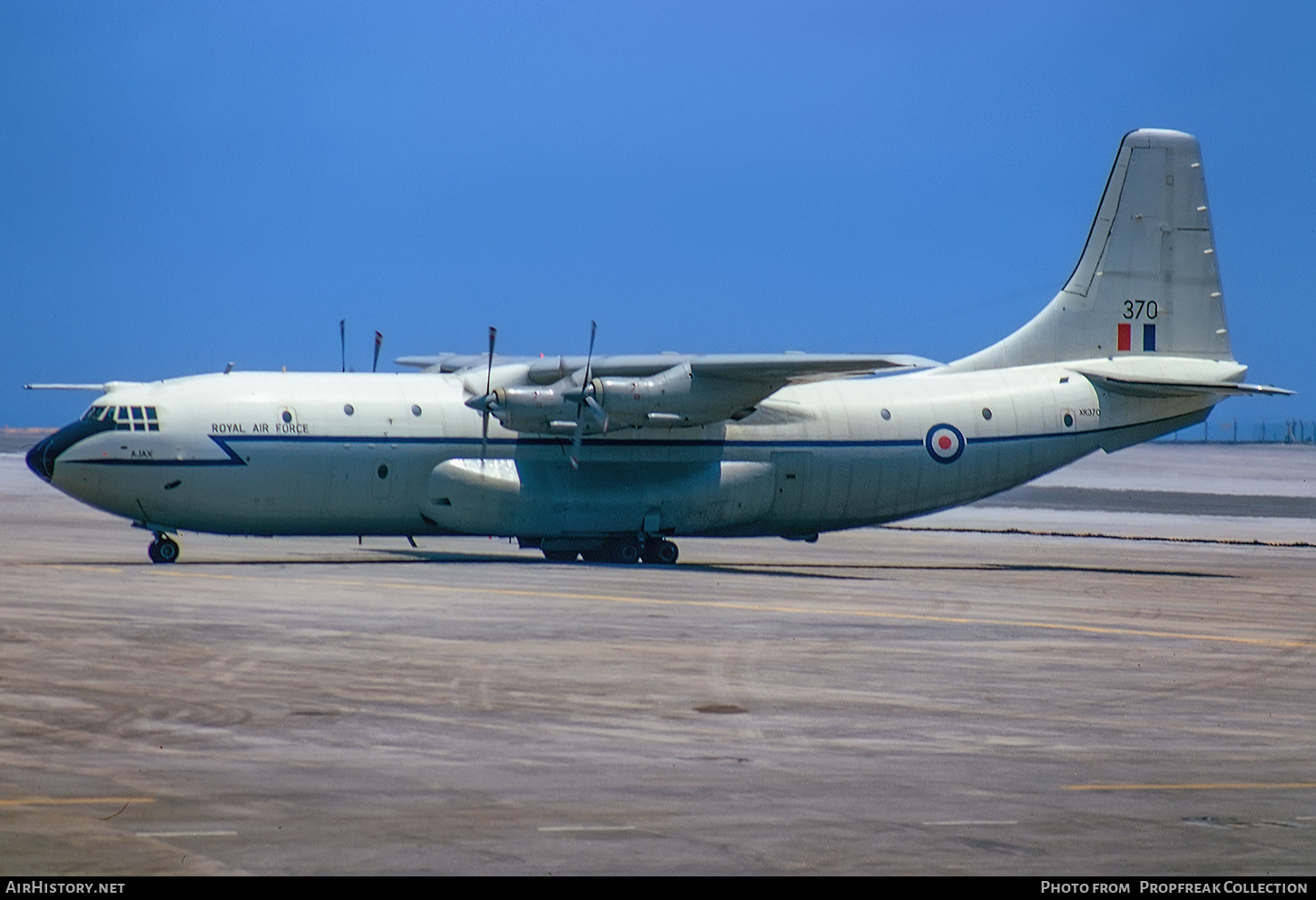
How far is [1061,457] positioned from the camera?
38375 mm

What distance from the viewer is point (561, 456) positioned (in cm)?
3450

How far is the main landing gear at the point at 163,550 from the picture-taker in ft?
107

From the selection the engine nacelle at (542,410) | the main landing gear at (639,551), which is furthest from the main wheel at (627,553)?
the engine nacelle at (542,410)

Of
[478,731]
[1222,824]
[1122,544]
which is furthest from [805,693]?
[1122,544]

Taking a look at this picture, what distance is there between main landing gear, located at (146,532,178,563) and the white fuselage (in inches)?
18.7

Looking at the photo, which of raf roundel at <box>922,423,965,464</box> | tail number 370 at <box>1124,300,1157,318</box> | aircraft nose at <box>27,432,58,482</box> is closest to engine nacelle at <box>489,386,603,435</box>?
raf roundel at <box>922,423,965,464</box>

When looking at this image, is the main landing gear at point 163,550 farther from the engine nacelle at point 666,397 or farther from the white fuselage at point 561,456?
the engine nacelle at point 666,397

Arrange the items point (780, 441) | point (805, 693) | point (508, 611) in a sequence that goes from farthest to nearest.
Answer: point (780, 441) < point (508, 611) < point (805, 693)

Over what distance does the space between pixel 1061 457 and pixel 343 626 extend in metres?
21.7

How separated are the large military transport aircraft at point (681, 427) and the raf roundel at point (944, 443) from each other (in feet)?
0.14

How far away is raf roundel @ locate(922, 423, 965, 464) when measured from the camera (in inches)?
1462

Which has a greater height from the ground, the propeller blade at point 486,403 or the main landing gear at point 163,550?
the propeller blade at point 486,403

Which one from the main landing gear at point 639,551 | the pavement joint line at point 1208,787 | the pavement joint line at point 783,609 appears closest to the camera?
the pavement joint line at point 1208,787
